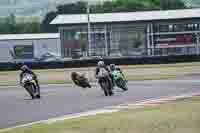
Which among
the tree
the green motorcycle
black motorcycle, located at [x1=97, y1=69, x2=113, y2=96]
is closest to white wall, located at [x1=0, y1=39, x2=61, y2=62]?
the green motorcycle

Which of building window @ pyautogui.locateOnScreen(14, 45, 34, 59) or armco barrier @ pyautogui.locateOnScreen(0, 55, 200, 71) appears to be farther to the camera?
building window @ pyautogui.locateOnScreen(14, 45, 34, 59)

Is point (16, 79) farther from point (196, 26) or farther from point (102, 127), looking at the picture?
point (102, 127)

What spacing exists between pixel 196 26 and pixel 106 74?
33654mm

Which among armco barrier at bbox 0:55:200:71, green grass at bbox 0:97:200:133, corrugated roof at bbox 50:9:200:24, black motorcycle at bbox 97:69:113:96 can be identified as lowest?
armco barrier at bbox 0:55:200:71

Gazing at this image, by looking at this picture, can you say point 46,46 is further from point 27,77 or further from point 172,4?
point 172,4

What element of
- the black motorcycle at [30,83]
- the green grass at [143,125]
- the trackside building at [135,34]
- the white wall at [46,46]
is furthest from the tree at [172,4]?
the green grass at [143,125]

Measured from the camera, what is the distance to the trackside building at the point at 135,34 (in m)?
56.0

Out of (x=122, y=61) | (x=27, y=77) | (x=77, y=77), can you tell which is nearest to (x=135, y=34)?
(x=122, y=61)

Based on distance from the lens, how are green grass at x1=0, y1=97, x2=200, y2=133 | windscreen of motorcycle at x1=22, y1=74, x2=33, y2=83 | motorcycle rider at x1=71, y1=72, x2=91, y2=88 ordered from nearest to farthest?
green grass at x1=0, y1=97, x2=200, y2=133
windscreen of motorcycle at x1=22, y1=74, x2=33, y2=83
motorcycle rider at x1=71, y1=72, x2=91, y2=88

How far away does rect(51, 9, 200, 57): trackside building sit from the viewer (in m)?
56.0

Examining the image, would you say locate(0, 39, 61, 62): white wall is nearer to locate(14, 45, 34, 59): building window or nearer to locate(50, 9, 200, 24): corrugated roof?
locate(14, 45, 34, 59): building window

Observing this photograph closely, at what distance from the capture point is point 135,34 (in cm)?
5872

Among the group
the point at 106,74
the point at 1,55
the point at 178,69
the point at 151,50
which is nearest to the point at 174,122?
the point at 106,74

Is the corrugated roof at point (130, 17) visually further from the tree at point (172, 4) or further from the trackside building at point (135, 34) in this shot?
the tree at point (172, 4)
